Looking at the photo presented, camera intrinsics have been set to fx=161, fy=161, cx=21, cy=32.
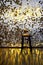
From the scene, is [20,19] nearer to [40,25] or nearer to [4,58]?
[40,25]

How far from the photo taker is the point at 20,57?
316 centimetres

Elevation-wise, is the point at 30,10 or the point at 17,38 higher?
the point at 30,10

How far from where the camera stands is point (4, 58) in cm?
316

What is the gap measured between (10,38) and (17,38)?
0.18m

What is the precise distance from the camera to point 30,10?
408 cm

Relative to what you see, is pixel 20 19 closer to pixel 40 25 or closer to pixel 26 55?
pixel 40 25

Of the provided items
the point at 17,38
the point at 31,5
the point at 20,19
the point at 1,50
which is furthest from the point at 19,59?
the point at 31,5

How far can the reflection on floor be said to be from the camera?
9.71 ft

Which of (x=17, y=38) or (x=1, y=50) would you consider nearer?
(x=1, y=50)

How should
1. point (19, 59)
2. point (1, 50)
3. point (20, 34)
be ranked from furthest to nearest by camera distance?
point (20, 34)
point (1, 50)
point (19, 59)

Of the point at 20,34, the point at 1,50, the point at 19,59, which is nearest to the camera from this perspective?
the point at 19,59

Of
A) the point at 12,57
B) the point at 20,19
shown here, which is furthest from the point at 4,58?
the point at 20,19

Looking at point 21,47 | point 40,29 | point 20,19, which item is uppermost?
point 20,19

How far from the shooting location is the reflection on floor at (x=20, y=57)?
2.96 metres
